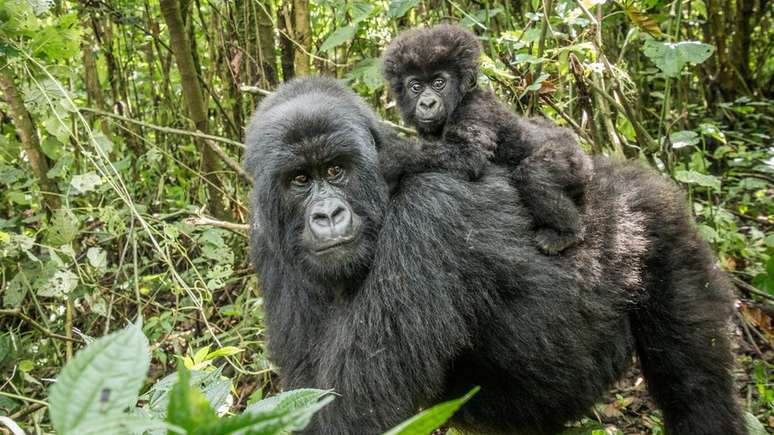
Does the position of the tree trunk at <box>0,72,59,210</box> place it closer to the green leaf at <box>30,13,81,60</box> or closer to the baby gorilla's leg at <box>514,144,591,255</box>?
the green leaf at <box>30,13,81,60</box>

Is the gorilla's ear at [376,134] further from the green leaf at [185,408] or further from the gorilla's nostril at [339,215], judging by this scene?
the green leaf at [185,408]

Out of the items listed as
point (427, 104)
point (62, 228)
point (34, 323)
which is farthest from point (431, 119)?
point (34, 323)

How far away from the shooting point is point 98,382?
78 centimetres

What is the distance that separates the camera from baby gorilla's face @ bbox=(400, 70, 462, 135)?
3.37 m

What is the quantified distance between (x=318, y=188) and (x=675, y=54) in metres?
2.05

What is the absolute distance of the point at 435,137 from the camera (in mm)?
3416

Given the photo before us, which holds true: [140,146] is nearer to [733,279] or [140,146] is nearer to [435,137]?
[435,137]

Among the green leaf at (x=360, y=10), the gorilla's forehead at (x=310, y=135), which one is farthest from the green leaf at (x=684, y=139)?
the gorilla's forehead at (x=310, y=135)

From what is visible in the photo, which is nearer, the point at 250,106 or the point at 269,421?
the point at 269,421

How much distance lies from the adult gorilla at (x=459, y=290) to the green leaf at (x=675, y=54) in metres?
0.71

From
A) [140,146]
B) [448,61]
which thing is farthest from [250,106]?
[448,61]

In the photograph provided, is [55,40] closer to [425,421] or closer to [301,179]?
[301,179]

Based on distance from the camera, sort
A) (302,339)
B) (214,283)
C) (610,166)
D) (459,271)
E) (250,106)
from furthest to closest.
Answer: (250,106), (214,283), (610,166), (302,339), (459,271)

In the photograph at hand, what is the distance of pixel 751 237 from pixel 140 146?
470 centimetres
